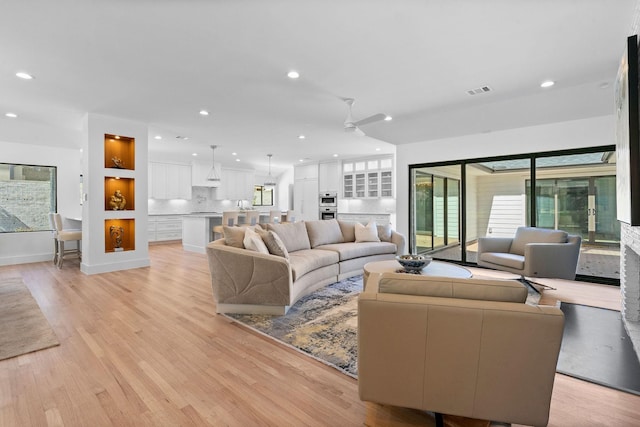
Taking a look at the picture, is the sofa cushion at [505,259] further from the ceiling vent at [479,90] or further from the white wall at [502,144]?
the ceiling vent at [479,90]

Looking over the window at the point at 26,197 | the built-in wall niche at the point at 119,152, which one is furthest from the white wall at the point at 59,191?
the built-in wall niche at the point at 119,152

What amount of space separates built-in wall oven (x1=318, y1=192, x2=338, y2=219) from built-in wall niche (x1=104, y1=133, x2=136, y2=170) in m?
5.86

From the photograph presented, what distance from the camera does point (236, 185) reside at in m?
10.9

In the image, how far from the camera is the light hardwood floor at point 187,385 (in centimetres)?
164

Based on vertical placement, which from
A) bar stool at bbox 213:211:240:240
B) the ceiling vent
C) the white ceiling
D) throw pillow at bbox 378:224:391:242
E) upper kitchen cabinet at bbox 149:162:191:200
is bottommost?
throw pillow at bbox 378:224:391:242

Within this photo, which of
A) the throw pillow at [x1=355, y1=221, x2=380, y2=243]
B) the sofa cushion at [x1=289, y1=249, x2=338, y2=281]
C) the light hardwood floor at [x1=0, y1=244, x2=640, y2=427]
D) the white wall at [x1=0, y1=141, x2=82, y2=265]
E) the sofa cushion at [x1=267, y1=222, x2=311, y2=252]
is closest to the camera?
the light hardwood floor at [x1=0, y1=244, x2=640, y2=427]

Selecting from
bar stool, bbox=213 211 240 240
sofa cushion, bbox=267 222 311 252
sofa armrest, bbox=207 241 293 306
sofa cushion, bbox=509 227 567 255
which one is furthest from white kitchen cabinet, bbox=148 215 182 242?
sofa cushion, bbox=509 227 567 255

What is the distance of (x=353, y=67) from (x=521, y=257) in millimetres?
3342

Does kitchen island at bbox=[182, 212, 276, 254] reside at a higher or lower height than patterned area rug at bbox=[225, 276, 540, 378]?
higher

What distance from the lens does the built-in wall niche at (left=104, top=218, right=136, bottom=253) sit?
17.4 ft

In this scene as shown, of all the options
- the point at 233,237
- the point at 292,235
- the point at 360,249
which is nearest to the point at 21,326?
the point at 233,237

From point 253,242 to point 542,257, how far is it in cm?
355

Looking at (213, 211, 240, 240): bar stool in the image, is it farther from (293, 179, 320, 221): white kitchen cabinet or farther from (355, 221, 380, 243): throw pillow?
(293, 179, 320, 221): white kitchen cabinet

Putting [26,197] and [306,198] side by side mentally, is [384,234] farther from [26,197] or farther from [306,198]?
[26,197]
